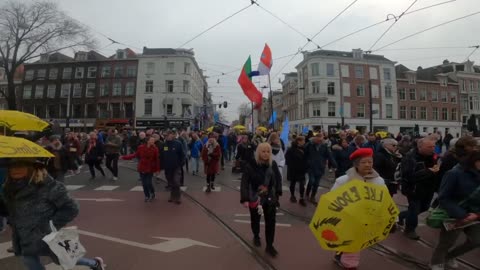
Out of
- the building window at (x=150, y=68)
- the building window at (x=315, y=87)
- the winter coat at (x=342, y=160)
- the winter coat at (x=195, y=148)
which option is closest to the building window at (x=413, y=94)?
the building window at (x=315, y=87)

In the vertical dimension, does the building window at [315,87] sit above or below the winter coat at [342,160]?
above

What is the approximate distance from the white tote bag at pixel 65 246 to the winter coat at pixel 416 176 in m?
4.91

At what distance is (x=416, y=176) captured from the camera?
611cm

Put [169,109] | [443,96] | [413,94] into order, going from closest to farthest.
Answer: [169,109] < [413,94] < [443,96]

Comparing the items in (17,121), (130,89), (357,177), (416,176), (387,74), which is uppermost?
(387,74)

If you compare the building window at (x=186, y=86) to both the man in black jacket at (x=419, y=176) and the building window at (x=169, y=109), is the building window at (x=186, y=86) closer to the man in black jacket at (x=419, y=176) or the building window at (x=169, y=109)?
the building window at (x=169, y=109)

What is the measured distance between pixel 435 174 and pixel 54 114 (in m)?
58.9

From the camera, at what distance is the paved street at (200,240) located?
5.12m

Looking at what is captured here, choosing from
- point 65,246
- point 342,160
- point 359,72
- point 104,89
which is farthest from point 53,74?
point 65,246

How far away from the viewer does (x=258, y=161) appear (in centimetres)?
564

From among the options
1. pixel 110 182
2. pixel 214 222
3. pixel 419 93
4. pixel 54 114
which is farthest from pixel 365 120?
pixel 214 222

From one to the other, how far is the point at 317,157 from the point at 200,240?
4398 millimetres

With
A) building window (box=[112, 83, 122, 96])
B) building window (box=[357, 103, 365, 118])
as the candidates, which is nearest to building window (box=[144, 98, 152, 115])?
building window (box=[112, 83, 122, 96])

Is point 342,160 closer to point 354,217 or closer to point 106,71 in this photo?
point 354,217
